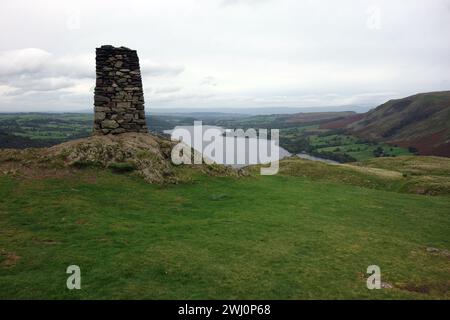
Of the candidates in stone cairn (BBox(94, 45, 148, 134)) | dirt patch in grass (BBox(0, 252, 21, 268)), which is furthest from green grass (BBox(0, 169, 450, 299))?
stone cairn (BBox(94, 45, 148, 134))

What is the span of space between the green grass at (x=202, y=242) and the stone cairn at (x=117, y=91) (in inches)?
236

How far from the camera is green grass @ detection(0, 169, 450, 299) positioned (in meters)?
12.0

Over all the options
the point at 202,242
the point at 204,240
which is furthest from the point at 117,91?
the point at 202,242

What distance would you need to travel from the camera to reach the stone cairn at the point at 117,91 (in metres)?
28.3

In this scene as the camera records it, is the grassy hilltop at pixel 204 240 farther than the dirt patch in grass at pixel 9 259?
No

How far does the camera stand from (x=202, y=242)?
52.1ft

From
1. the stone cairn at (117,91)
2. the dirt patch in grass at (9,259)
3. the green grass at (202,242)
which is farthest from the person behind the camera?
the stone cairn at (117,91)

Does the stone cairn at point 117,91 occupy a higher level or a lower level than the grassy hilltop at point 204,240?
higher

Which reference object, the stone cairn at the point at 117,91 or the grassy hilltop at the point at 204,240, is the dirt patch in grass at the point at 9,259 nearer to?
the grassy hilltop at the point at 204,240

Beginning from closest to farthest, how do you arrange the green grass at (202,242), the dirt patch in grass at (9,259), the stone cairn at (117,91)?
1. the green grass at (202,242)
2. the dirt patch in grass at (9,259)
3. the stone cairn at (117,91)

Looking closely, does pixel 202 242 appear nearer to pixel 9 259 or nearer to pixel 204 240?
pixel 204 240

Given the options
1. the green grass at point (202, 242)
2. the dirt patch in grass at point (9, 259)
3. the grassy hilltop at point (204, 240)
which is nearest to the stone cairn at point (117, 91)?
the grassy hilltop at point (204, 240)

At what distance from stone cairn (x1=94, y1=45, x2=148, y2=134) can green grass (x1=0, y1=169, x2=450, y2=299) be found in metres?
6.00

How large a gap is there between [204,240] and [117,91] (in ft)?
56.0
